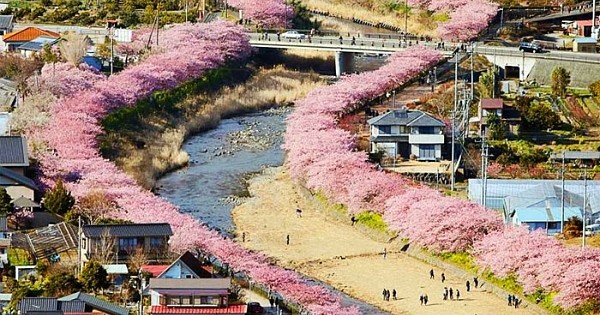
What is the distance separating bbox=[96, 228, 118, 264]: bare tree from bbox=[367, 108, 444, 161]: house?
18.7 meters

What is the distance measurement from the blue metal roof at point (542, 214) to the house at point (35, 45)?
32044mm

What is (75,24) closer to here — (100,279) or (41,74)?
(41,74)

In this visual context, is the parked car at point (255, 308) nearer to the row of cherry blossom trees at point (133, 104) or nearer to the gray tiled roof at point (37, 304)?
the row of cherry blossom trees at point (133, 104)

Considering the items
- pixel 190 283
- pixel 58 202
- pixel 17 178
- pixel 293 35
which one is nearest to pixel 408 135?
pixel 58 202

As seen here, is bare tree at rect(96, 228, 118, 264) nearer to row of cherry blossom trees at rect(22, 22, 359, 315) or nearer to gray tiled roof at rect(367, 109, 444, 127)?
row of cherry blossom trees at rect(22, 22, 359, 315)

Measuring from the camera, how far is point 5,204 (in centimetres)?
5447

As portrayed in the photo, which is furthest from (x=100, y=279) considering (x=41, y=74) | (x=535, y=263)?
(x=41, y=74)

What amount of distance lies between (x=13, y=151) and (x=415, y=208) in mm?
13296

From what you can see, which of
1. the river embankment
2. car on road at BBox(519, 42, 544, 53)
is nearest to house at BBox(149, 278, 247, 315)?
the river embankment

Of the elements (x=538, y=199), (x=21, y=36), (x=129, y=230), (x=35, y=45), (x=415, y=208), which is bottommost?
(x=415, y=208)

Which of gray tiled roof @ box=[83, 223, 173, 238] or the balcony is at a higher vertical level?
gray tiled roof @ box=[83, 223, 173, 238]

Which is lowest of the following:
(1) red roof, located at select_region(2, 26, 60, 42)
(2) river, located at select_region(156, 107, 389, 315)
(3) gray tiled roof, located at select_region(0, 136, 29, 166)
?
(2) river, located at select_region(156, 107, 389, 315)

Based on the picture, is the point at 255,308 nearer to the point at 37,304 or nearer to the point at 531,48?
the point at 37,304

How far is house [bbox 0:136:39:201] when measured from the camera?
56750 mm
